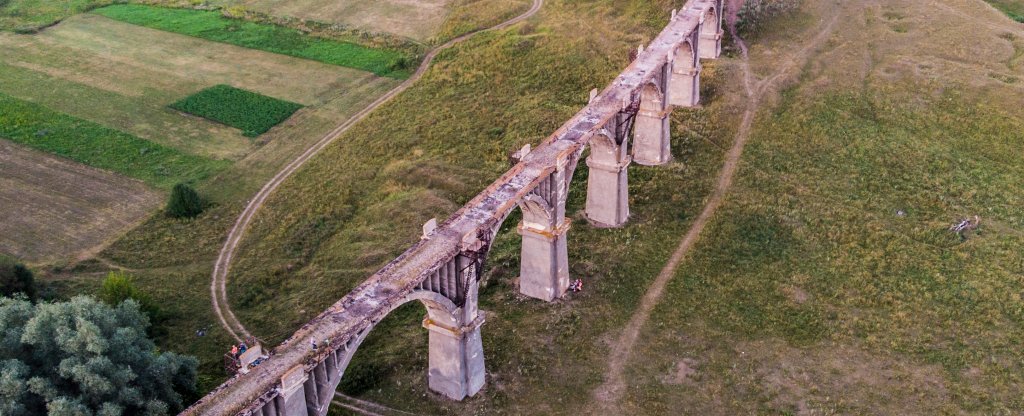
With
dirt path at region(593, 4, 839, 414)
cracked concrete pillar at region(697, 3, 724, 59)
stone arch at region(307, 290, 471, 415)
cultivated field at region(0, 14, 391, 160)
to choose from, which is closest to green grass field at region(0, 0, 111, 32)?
cultivated field at region(0, 14, 391, 160)

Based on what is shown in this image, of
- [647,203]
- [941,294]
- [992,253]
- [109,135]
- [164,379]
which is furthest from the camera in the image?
[109,135]

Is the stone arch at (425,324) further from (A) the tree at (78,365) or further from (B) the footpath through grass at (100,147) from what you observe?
(B) the footpath through grass at (100,147)

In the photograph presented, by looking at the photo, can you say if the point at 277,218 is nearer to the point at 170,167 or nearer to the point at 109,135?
the point at 170,167

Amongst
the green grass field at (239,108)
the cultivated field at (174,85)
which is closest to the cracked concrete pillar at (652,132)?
the cultivated field at (174,85)

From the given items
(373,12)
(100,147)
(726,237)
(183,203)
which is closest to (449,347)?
(726,237)

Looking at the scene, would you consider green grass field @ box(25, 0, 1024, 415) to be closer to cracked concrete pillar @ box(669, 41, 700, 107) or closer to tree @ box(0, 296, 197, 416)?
cracked concrete pillar @ box(669, 41, 700, 107)

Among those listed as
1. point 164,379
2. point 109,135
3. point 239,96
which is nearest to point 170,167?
point 109,135
